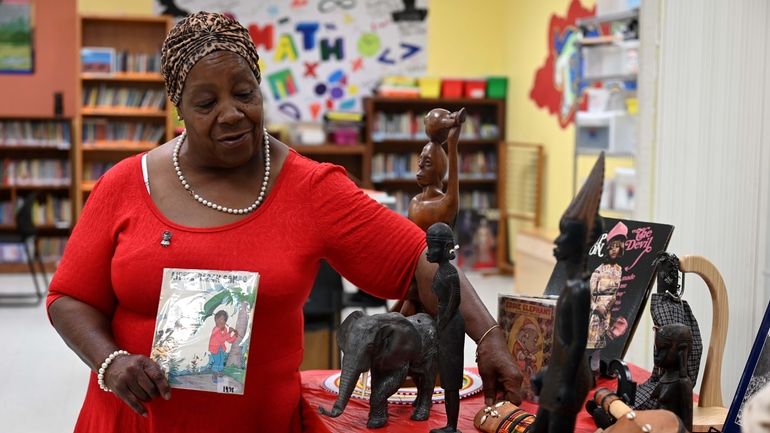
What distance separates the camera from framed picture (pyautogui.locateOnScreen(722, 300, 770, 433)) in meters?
1.64

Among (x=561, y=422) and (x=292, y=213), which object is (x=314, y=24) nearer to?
(x=292, y=213)

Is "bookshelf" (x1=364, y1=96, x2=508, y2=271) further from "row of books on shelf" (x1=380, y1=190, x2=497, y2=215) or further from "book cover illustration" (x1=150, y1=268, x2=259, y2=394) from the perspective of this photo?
"book cover illustration" (x1=150, y1=268, x2=259, y2=394)

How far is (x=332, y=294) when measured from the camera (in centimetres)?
437

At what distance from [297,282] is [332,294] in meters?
2.64

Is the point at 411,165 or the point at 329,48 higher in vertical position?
the point at 329,48

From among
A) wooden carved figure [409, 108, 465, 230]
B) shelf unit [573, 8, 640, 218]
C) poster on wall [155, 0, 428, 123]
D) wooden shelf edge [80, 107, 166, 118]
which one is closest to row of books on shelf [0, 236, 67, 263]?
wooden shelf edge [80, 107, 166, 118]

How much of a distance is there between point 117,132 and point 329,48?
245cm

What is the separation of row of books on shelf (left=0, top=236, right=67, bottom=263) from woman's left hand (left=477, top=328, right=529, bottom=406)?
8.39 meters

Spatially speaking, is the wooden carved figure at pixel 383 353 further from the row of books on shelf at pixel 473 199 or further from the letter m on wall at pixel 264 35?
the letter m on wall at pixel 264 35

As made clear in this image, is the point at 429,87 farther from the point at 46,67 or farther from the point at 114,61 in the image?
the point at 46,67

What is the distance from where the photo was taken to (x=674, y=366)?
1.54m

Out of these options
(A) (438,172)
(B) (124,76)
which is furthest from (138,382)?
(B) (124,76)

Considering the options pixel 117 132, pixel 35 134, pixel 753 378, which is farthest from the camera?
pixel 117 132

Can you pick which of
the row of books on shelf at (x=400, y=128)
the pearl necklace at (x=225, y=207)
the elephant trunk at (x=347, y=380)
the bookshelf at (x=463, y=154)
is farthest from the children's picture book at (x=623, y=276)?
the row of books on shelf at (x=400, y=128)
